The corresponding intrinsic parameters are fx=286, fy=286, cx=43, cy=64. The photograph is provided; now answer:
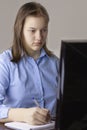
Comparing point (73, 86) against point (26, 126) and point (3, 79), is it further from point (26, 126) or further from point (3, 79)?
point (3, 79)

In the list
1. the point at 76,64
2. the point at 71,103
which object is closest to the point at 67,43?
the point at 76,64

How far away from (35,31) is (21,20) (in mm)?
101

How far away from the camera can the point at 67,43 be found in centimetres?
78

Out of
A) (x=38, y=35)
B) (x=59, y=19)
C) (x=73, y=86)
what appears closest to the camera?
(x=73, y=86)

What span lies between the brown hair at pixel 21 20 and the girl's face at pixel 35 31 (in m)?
0.02

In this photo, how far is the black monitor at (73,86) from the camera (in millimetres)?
777

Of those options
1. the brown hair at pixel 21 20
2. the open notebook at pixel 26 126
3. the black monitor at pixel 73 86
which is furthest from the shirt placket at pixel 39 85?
the black monitor at pixel 73 86

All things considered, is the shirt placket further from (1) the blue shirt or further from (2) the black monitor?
(2) the black monitor

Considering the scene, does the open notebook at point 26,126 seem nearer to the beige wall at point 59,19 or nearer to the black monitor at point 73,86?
the black monitor at point 73,86

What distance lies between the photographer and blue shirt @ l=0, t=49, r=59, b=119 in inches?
54.1

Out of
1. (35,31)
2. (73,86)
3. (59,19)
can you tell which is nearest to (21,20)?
(35,31)

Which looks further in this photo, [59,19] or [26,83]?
[59,19]

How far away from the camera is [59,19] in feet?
7.89

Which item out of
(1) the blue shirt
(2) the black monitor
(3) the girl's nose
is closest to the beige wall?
(1) the blue shirt
